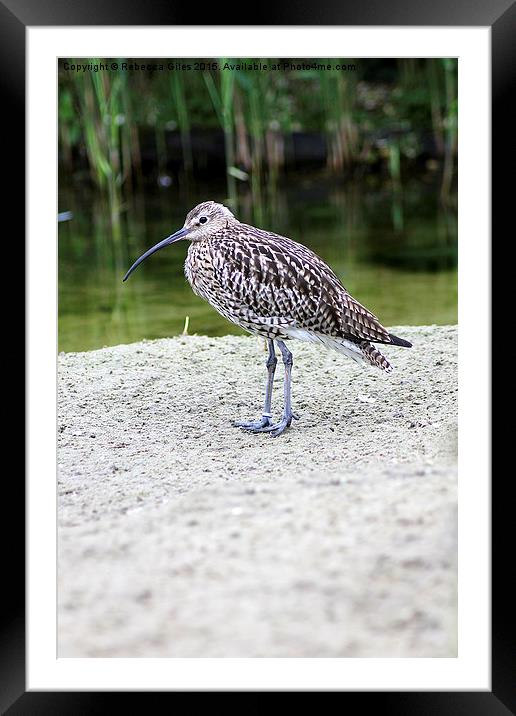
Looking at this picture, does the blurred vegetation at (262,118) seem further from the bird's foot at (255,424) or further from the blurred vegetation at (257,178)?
the bird's foot at (255,424)

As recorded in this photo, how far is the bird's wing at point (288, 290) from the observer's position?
6.03 metres

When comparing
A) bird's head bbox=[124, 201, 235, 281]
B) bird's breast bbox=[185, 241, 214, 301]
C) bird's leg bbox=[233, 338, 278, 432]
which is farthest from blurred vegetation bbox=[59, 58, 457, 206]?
bird's leg bbox=[233, 338, 278, 432]

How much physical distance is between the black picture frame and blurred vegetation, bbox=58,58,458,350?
438 centimetres

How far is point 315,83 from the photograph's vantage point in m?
15.5

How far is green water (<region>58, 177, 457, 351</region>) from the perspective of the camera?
899 cm

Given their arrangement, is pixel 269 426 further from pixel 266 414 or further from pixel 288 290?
pixel 288 290

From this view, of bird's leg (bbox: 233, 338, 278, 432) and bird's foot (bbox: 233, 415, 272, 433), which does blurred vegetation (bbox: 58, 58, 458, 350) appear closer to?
bird's leg (bbox: 233, 338, 278, 432)

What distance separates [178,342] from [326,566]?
4.44 meters

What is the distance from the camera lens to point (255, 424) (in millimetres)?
6133
